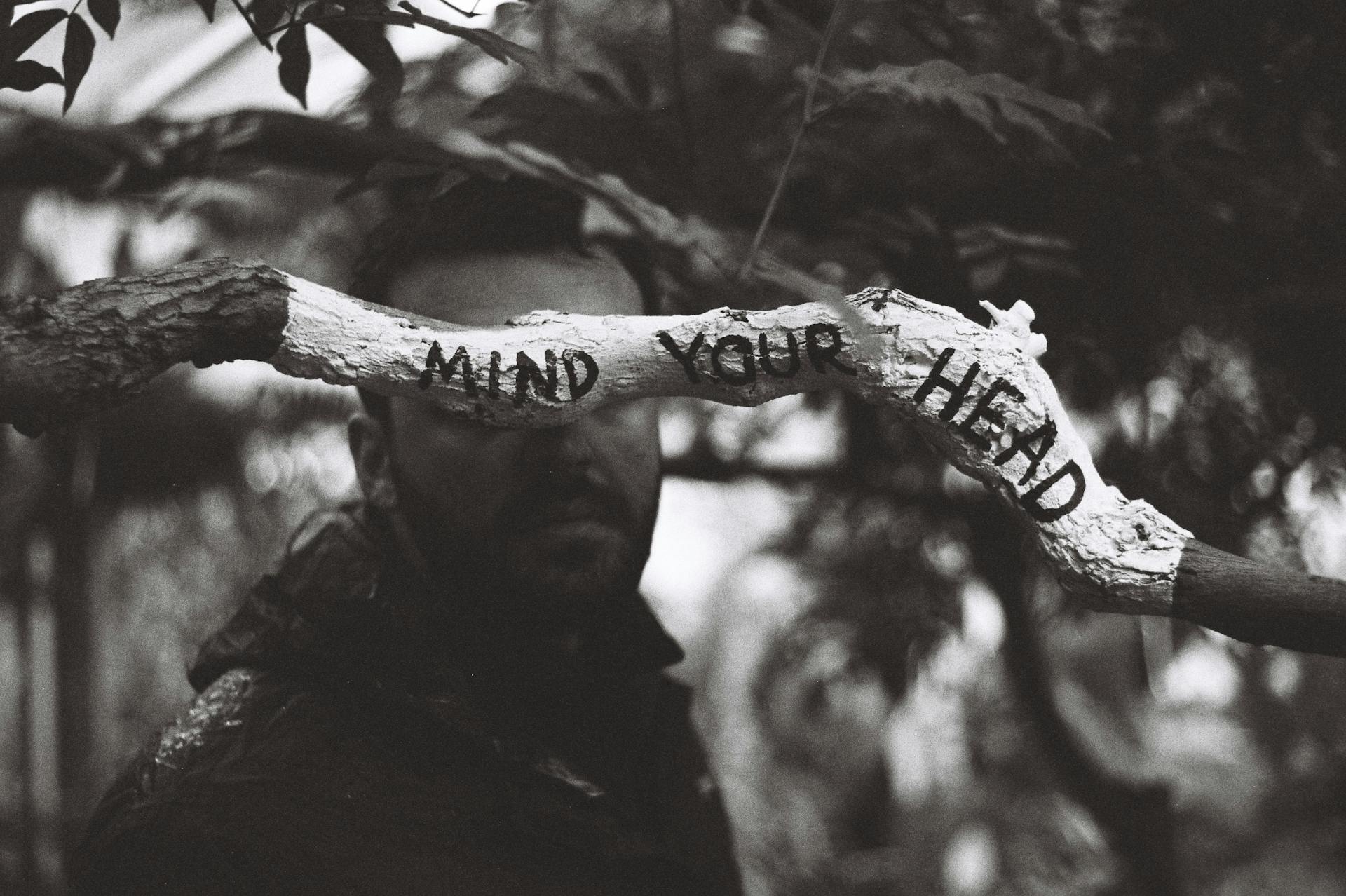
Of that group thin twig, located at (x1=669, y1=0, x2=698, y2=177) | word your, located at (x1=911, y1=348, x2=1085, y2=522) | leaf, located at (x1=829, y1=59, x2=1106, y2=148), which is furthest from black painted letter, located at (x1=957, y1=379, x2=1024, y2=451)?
thin twig, located at (x1=669, y1=0, x2=698, y2=177)

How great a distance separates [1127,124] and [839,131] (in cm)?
36

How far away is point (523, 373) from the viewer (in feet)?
3.06

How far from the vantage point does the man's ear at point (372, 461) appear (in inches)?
55.7

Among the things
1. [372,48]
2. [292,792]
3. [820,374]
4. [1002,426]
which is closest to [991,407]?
[1002,426]

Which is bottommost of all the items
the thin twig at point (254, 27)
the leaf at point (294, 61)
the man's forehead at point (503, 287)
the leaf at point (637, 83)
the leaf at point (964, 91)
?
the man's forehead at point (503, 287)

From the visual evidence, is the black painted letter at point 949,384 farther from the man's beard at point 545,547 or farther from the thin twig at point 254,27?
the thin twig at point 254,27

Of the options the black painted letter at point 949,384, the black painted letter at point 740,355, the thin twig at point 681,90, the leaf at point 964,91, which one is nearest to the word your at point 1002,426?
the black painted letter at point 949,384

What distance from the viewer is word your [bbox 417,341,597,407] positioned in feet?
3.02

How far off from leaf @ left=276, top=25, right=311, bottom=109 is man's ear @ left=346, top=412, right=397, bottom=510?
40 cm

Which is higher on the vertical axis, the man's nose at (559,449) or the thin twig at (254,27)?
the thin twig at (254,27)

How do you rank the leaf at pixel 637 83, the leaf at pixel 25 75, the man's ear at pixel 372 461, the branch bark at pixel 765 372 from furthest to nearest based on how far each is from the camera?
the leaf at pixel 637 83, the man's ear at pixel 372 461, the leaf at pixel 25 75, the branch bark at pixel 765 372

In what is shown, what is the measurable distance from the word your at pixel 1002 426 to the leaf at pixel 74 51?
70cm

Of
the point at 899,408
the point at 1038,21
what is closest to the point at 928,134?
the point at 1038,21

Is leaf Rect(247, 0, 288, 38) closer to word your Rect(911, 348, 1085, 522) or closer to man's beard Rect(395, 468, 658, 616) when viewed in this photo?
man's beard Rect(395, 468, 658, 616)
